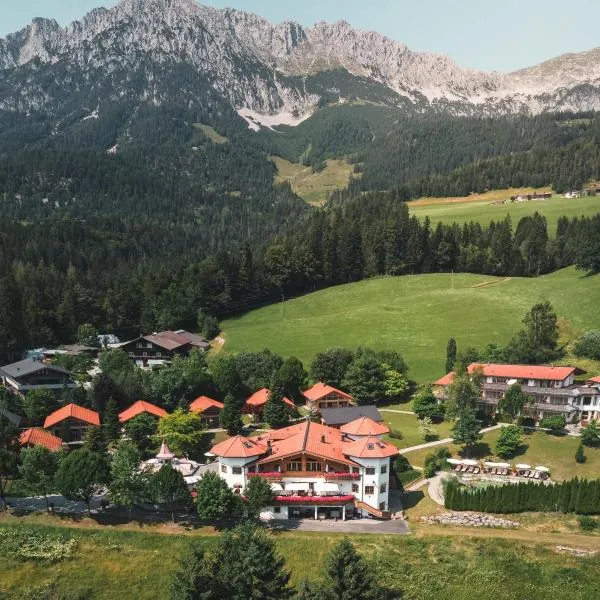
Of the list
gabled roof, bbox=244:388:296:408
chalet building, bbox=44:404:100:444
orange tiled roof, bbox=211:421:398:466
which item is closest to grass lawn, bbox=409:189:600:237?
gabled roof, bbox=244:388:296:408

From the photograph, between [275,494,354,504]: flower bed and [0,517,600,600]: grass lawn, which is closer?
[0,517,600,600]: grass lawn

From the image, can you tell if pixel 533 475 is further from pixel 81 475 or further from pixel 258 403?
pixel 81 475

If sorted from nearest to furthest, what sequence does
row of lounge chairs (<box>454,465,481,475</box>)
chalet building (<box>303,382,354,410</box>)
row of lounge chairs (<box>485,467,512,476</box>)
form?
row of lounge chairs (<box>485,467,512,476</box>) → row of lounge chairs (<box>454,465,481,475</box>) → chalet building (<box>303,382,354,410</box>)

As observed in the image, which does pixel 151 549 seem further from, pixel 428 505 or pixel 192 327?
pixel 192 327

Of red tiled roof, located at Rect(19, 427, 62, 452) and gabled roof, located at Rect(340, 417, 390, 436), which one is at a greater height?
gabled roof, located at Rect(340, 417, 390, 436)

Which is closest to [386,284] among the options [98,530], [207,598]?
[98,530]

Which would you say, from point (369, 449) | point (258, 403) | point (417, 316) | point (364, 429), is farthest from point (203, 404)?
point (417, 316)

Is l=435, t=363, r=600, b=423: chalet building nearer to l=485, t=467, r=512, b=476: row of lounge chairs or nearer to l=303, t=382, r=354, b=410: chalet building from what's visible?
l=485, t=467, r=512, b=476: row of lounge chairs

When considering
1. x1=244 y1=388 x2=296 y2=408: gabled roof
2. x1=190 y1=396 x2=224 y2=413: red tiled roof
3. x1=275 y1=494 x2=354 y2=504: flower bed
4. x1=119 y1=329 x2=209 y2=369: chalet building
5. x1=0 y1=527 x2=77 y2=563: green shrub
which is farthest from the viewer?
x1=119 y1=329 x2=209 y2=369: chalet building
